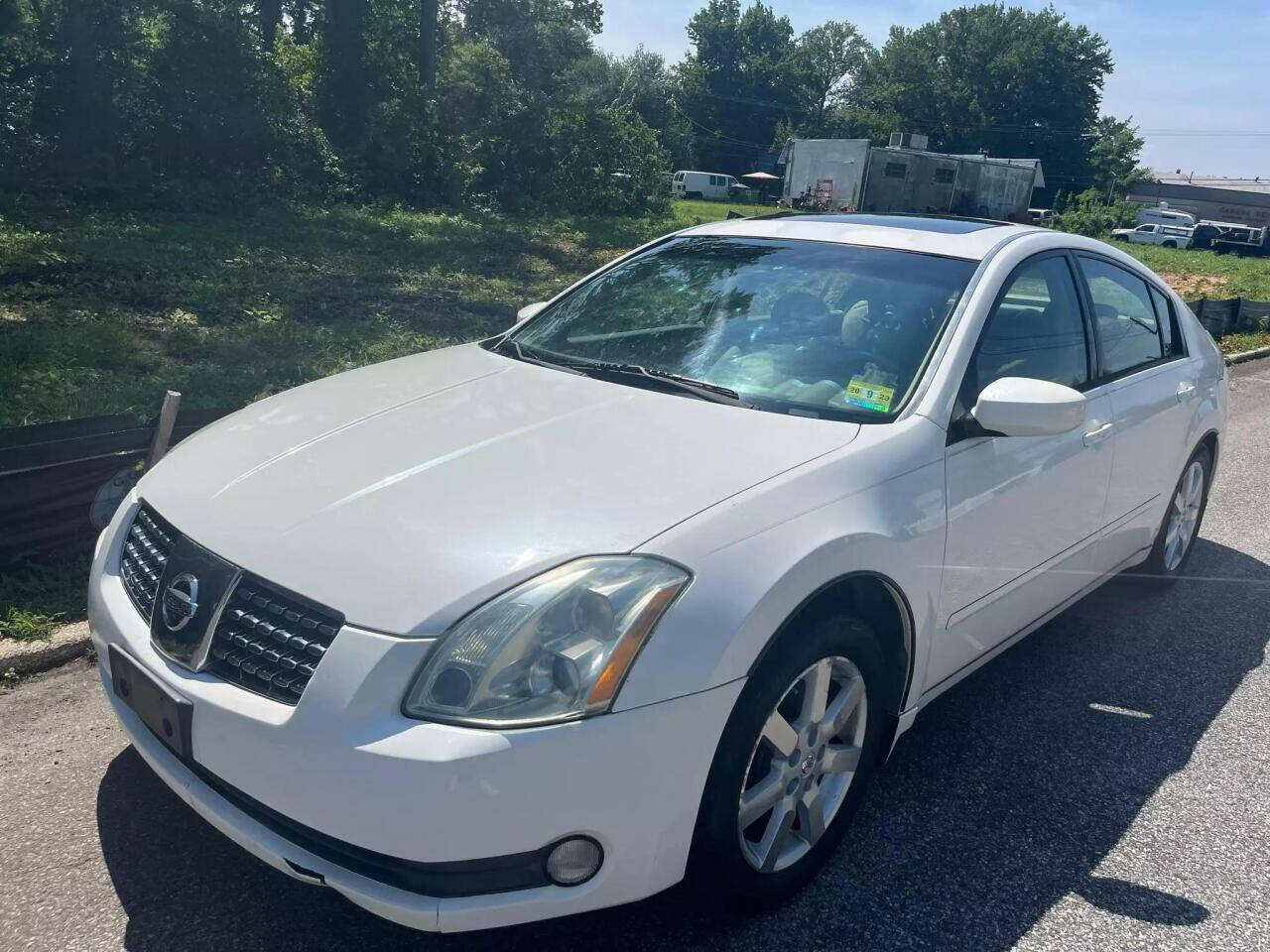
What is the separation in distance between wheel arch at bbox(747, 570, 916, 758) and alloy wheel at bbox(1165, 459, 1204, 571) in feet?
7.99

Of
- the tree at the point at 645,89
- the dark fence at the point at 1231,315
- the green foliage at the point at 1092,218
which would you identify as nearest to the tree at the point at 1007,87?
the tree at the point at 645,89

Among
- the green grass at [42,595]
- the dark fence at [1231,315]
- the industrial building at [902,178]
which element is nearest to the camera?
the green grass at [42,595]

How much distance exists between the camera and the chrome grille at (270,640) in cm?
207

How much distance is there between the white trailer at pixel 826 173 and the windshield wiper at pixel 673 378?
31210mm

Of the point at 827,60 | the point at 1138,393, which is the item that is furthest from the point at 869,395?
the point at 827,60

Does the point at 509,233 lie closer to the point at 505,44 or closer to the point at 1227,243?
the point at 505,44

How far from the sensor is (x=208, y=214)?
14.6m

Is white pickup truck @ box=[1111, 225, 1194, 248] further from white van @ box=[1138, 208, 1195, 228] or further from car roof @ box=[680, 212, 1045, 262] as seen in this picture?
car roof @ box=[680, 212, 1045, 262]

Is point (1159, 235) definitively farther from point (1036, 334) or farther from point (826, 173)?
point (1036, 334)

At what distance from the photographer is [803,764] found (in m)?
2.52

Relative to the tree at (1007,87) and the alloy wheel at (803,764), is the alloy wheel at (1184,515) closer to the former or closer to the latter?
the alloy wheel at (803,764)

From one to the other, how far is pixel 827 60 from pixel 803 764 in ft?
326

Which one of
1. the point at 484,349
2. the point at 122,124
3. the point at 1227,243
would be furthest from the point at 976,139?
the point at 484,349

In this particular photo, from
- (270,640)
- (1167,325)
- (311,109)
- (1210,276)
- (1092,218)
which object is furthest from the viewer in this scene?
(1092,218)
